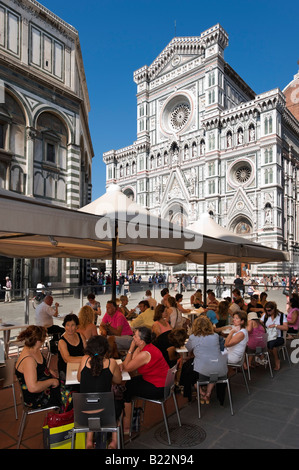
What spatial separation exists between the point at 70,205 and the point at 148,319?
1361 cm

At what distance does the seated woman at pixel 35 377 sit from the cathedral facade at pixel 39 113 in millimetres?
14078

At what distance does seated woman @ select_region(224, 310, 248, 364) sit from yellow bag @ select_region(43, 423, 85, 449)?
282cm

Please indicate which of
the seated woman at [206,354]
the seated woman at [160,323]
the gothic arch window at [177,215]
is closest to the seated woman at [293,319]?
the seated woman at [160,323]

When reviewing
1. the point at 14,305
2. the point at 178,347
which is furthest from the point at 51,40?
the point at 178,347

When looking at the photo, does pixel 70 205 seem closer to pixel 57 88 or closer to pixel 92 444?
pixel 57 88

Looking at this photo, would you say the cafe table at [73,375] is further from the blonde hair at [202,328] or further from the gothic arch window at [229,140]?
the gothic arch window at [229,140]

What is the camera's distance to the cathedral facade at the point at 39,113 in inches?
637

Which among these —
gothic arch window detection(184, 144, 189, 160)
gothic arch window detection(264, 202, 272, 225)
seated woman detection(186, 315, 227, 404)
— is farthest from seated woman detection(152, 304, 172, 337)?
gothic arch window detection(184, 144, 189, 160)

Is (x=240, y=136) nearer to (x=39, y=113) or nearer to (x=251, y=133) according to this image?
(x=251, y=133)

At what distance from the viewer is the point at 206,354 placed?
15.1ft

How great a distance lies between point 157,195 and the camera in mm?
48188

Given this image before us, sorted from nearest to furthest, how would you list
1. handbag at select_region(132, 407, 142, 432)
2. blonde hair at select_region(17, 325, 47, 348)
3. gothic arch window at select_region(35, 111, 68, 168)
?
1. blonde hair at select_region(17, 325, 47, 348)
2. handbag at select_region(132, 407, 142, 432)
3. gothic arch window at select_region(35, 111, 68, 168)

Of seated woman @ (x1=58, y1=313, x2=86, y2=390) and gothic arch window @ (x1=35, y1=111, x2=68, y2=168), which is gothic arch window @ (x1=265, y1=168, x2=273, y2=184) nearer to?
gothic arch window @ (x1=35, y1=111, x2=68, y2=168)

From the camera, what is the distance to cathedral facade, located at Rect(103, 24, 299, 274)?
3741 cm
